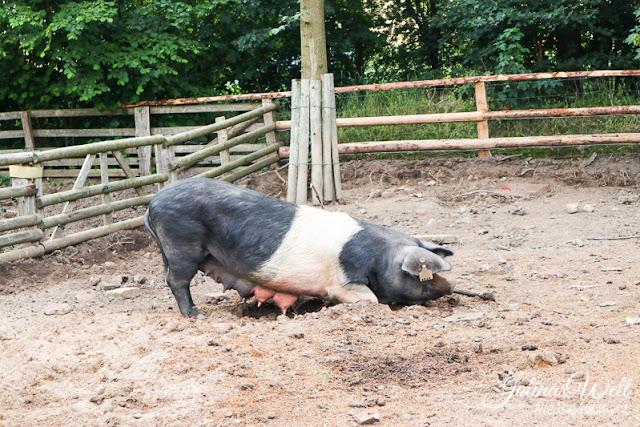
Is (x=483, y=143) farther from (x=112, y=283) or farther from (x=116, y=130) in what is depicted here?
(x=116, y=130)

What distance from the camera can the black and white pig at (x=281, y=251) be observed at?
Result: 4285 millimetres

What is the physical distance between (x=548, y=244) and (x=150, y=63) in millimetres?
6721

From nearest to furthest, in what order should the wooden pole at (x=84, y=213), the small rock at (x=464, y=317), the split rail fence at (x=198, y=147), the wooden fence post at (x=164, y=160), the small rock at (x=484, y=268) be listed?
the small rock at (x=464, y=317) → the small rock at (x=484, y=268) → the split rail fence at (x=198, y=147) → the wooden pole at (x=84, y=213) → the wooden fence post at (x=164, y=160)

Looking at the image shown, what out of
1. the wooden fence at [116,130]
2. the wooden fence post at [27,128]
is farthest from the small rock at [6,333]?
the wooden fence post at [27,128]

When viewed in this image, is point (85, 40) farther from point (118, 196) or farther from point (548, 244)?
point (548, 244)

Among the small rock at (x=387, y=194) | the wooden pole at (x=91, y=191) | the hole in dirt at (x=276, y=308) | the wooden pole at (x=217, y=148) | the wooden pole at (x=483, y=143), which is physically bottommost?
the hole in dirt at (x=276, y=308)

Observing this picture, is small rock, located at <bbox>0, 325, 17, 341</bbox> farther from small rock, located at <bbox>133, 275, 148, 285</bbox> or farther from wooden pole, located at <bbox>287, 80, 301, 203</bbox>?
wooden pole, located at <bbox>287, 80, 301, 203</bbox>

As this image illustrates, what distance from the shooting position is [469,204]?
301 inches

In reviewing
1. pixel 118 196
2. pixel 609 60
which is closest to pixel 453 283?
pixel 118 196

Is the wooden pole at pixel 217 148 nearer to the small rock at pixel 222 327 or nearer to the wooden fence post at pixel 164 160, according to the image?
the wooden fence post at pixel 164 160

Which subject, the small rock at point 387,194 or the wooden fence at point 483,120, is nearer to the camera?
the small rock at point 387,194

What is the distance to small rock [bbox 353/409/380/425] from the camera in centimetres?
258

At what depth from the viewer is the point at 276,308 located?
4.77m

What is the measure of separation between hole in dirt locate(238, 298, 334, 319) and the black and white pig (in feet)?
0.50
